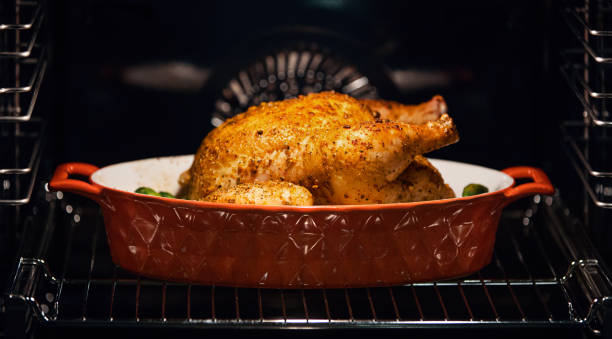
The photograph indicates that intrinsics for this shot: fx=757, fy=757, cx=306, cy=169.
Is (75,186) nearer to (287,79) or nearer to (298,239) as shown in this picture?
(298,239)

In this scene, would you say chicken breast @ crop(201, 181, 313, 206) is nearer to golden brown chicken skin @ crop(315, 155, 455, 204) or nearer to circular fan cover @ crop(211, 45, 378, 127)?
golden brown chicken skin @ crop(315, 155, 455, 204)

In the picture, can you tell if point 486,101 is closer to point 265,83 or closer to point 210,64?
point 265,83

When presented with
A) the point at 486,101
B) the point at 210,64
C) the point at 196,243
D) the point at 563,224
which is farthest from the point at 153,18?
the point at 563,224

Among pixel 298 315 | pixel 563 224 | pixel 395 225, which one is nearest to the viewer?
pixel 395 225

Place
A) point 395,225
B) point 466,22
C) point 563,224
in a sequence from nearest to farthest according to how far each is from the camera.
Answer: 1. point 395,225
2. point 563,224
3. point 466,22

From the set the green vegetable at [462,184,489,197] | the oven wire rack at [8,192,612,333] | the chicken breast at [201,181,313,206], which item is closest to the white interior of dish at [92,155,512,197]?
the green vegetable at [462,184,489,197]

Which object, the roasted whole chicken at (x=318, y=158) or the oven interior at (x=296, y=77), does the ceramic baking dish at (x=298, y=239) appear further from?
the oven interior at (x=296, y=77)
